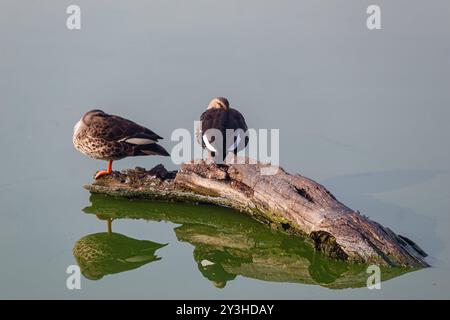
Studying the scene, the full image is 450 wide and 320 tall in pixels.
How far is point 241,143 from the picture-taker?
26.6 feet

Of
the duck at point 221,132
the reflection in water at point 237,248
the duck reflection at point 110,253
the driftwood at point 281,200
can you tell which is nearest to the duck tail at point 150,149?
the driftwood at point 281,200

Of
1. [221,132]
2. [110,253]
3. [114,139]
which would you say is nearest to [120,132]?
[114,139]

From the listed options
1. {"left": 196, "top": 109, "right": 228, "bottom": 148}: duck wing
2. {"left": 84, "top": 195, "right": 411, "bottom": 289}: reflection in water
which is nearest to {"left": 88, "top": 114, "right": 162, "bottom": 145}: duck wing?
{"left": 196, "top": 109, "right": 228, "bottom": 148}: duck wing

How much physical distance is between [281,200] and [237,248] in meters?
0.60

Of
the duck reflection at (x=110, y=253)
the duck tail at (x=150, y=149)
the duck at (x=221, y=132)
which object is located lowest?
the duck reflection at (x=110, y=253)

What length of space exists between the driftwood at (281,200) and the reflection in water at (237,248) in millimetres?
89

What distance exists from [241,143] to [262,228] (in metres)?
1.16

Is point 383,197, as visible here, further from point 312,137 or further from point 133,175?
point 133,175

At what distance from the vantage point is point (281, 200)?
6977mm

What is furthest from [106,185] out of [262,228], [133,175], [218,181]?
[262,228]

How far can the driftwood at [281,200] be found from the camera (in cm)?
636

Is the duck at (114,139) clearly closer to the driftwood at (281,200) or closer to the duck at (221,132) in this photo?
the driftwood at (281,200)

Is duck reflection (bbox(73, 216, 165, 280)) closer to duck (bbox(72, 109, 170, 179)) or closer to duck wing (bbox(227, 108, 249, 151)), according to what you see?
duck (bbox(72, 109, 170, 179))

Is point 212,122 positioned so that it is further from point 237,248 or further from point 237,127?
point 237,248
